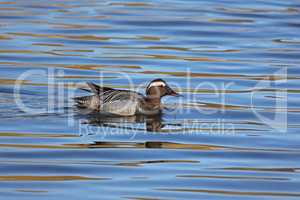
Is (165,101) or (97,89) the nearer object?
(97,89)

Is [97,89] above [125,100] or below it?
above

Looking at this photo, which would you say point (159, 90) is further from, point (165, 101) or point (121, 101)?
point (165, 101)

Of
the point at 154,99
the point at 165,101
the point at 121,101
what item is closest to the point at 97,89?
the point at 121,101

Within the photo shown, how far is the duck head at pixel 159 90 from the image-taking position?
14.6 metres

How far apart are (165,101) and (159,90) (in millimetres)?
988

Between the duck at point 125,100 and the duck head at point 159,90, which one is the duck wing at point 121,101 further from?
the duck head at point 159,90

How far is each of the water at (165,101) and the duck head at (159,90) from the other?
27cm

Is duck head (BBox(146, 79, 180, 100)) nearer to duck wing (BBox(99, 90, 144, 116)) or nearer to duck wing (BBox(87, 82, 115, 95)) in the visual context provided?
duck wing (BBox(99, 90, 144, 116))

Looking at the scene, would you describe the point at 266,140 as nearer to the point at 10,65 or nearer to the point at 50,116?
the point at 50,116

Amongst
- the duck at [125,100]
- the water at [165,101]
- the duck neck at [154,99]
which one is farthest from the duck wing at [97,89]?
the duck neck at [154,99]

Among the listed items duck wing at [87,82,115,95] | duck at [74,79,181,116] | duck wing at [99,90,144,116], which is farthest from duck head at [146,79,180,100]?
duck wing at [87,82,115,95]

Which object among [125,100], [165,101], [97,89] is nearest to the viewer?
[125,100]

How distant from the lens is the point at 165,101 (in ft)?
51.3

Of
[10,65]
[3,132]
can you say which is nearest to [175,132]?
[3,132]
